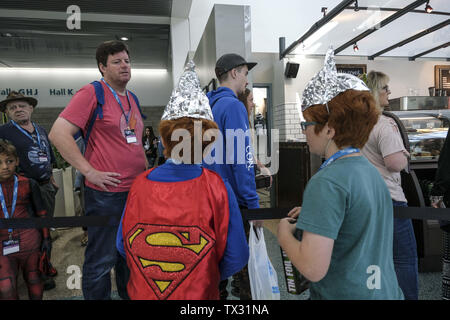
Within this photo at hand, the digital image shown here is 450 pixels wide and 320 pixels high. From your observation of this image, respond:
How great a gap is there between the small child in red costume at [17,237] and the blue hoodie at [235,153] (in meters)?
1.20

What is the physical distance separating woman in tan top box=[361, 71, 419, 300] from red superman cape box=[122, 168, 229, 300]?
119cm

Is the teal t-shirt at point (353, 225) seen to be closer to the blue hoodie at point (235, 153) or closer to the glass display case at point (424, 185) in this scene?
the blue hoodie at point (235, 153)

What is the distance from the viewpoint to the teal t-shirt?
2.76 ft

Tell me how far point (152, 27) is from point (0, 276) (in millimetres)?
5418

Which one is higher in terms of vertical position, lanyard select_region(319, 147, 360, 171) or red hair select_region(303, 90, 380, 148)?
red hair select_region(303, 90, 380, 148)

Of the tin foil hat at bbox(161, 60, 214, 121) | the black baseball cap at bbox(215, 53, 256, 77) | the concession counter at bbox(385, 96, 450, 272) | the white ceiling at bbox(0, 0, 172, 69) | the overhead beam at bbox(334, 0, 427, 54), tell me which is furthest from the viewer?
the white ceiling at bbox(0, 0, 172, 69)

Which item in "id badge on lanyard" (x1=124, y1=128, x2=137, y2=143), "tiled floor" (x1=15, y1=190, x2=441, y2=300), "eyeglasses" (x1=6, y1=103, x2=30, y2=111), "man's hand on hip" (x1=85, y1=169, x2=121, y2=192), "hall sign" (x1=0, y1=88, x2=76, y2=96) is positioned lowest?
"tiled floor" (x1=15, y1=190, x2=441, y2=300)

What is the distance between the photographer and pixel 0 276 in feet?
5.81

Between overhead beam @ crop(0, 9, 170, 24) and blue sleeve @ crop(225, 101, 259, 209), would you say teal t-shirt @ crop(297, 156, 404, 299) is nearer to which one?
blue sleeve @ crop(225, 101, 259, 209)

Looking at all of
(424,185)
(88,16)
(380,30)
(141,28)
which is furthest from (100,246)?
(380,30)

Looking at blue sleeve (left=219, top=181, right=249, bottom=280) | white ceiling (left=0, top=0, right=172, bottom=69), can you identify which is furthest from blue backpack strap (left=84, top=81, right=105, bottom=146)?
white ceiling (left=0, top=0, right=172, bottom=69)

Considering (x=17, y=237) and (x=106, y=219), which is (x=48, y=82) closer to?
(x=17, y=237)

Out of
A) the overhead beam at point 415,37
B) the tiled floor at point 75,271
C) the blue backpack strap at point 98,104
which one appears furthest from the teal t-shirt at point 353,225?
the overhead beam at point 415,37

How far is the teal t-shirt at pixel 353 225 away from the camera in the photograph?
0.84 metres
